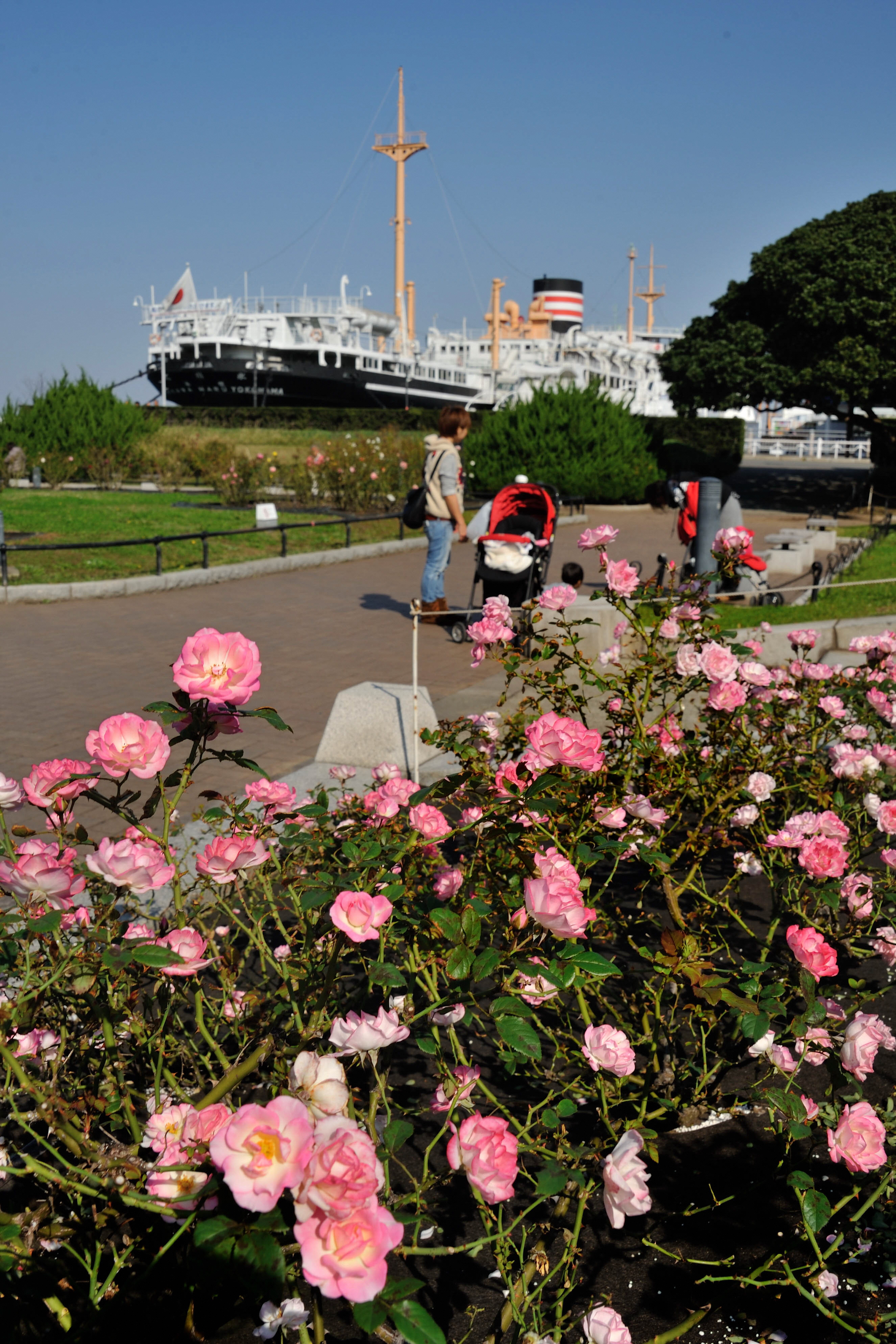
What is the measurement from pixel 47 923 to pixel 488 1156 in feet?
2.48

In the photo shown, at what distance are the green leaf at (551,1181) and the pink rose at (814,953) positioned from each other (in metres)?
0.61

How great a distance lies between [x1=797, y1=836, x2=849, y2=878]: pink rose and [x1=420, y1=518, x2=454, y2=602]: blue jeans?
22.2 ft

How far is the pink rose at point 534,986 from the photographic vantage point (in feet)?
5.84

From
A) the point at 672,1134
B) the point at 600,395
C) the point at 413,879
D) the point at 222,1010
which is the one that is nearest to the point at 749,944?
the point at 672,1134

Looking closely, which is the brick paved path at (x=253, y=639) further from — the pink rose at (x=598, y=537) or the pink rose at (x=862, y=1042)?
the pink rose at (x=862, y=1042)

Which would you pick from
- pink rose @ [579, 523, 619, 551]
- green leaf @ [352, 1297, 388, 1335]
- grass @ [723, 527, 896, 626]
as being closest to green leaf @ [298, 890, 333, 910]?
green leaf @ [352, 1297, 388, 1335]

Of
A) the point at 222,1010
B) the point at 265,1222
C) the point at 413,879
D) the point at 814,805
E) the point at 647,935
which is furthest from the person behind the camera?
the point at 814,805

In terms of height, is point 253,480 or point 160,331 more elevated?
point 160,331

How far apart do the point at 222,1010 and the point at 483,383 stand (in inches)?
2623

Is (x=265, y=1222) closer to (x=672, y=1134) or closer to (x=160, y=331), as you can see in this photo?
(x=672, y=1134)

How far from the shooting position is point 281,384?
57125mm

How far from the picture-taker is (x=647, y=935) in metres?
3.59

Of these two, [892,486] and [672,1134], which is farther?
[892,486]

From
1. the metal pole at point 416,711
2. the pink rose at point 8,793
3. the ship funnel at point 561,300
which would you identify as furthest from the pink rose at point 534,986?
the ship funnel at point 561,300
